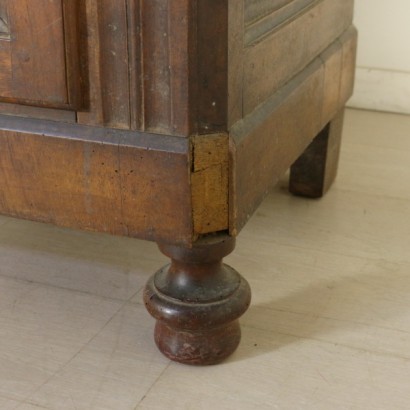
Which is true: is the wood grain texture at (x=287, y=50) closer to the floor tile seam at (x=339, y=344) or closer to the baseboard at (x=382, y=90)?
the floor tile seam at (x=339, y=344)

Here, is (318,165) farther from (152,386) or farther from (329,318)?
(152,386)

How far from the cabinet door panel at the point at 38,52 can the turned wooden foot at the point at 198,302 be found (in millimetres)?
192

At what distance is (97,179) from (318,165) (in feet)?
1.94

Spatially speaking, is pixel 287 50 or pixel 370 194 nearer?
pixel 287 50

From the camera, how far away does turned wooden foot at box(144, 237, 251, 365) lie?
0.84 m

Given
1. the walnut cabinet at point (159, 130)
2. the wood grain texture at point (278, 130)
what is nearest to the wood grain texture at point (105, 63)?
the walnut cabinet at point (159, 130)

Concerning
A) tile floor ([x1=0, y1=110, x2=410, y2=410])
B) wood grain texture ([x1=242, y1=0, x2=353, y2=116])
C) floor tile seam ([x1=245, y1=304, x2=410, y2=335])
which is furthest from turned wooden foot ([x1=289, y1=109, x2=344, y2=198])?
floor tile seam ([x1=245, y1=304, x2=410, y2=335])

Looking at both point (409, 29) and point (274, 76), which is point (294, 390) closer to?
point (274, 76)

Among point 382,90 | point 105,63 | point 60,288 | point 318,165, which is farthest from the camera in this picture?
point 382,90

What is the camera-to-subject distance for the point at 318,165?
1.32 meters

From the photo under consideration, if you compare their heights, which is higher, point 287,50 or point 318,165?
point 287,50

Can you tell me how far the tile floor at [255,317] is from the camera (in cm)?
83

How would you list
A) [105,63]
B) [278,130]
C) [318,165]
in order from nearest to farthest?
[105,63] → [278,130] → [318,165]

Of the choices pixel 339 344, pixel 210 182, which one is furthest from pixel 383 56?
pixel 210 182
